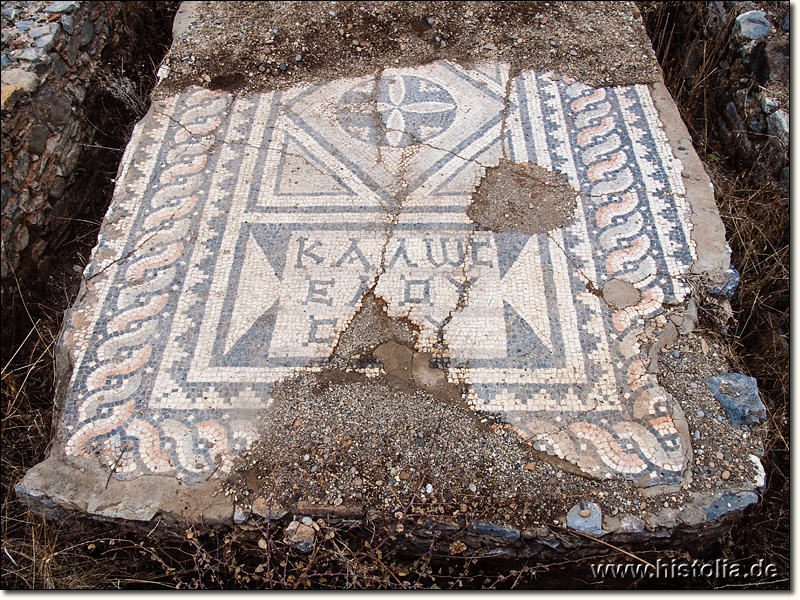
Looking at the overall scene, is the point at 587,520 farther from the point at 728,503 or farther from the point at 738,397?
the point at 738,397

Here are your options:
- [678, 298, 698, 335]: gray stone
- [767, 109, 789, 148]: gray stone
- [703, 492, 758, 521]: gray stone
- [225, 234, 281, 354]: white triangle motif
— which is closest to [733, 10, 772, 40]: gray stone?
[767, 109, 789, 148]: gray stone

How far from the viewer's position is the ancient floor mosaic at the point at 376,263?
2.13m

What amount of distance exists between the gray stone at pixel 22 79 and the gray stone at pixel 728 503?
11.3 ft

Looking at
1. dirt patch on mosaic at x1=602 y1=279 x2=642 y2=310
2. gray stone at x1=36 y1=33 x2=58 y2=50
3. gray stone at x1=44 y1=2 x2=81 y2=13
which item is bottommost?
dirt patch on mosaic at x1=602 y1=279 x2=642 y2=310

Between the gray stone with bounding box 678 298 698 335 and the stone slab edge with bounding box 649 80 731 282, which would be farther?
the stone slab edge with bounding box 649 80 731 282

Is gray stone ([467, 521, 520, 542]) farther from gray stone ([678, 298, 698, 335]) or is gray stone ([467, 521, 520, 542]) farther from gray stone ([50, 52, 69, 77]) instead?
gray stone ([50, 52, 69, 77])

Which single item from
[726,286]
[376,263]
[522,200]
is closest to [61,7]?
[376,263]

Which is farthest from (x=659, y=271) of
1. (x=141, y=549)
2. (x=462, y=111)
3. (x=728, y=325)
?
(x=141, y=549)

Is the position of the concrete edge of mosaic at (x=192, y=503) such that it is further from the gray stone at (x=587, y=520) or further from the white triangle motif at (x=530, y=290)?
the white triangle motif at (x=530, y=290)

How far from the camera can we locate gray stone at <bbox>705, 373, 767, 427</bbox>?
208cm

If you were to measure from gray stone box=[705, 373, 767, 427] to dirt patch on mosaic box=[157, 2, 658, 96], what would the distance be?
1864mm

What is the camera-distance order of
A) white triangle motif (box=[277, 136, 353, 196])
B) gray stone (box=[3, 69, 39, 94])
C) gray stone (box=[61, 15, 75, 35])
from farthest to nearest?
gray stone (box=[61, 15, 75, 35]), white triangle motif (box=[277, 136, 353, 196]), gray stone (box=[3, 69, 39, 94])

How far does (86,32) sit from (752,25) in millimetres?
3779

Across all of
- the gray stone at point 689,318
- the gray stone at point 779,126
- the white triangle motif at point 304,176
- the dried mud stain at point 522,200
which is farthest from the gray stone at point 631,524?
the gray stone at point 779,126
